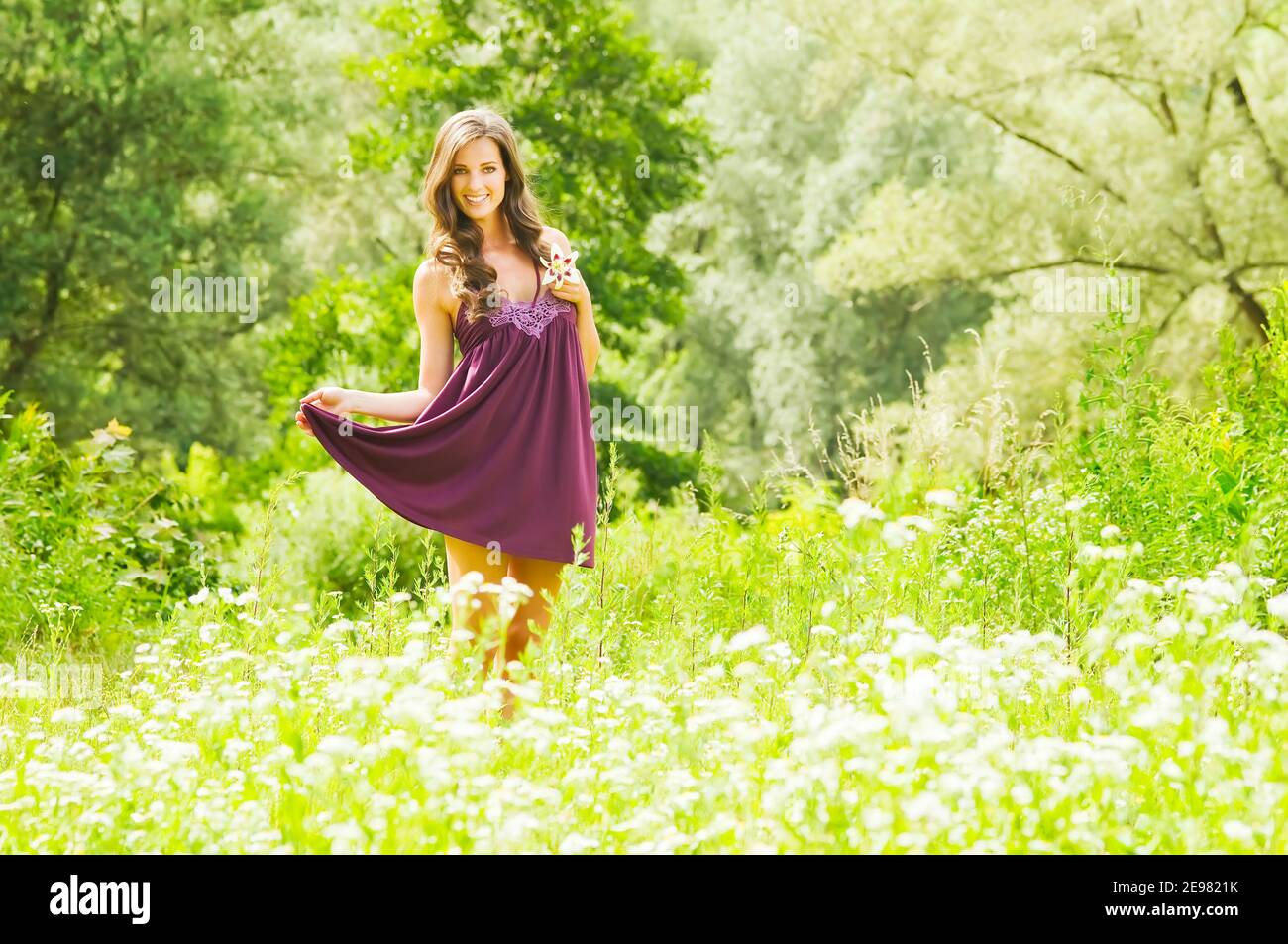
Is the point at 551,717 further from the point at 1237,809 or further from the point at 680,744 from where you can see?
the point at 1237,809

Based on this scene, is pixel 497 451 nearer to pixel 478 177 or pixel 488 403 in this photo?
pixel 488 403

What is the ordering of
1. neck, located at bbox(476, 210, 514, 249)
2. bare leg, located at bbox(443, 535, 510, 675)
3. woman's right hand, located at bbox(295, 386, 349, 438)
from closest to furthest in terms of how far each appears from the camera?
woman's right hand, located at bbox(295, 386, 349, 438) < bare leg, located at bbox(443, 535, 510, 675) < neck, located at bbox(476, 210, 514, 249)

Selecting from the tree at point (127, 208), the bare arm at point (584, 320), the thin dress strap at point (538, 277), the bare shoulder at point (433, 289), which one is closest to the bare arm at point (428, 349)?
the bare shoulder at point (433, 289)

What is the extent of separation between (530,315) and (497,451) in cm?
48

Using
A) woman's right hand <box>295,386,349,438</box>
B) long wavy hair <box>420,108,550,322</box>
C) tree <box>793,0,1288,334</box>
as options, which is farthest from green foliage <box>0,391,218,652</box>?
tree <box>793,0,1288,334</box>

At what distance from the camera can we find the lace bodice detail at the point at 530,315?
15.1ft

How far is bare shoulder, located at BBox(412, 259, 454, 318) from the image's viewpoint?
4645 millimetres

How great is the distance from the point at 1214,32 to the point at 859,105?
815 cm

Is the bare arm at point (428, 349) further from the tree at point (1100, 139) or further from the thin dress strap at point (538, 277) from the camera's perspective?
the tree at point (1100, 139)

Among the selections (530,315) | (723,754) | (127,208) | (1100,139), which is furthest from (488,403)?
(1100,139)

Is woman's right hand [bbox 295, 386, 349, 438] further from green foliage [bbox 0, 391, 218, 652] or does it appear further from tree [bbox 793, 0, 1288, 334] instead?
tree [bbox 793, 0, 1288, 334]

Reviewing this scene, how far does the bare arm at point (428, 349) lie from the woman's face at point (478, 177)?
25 centimetres

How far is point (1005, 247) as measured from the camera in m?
16.2

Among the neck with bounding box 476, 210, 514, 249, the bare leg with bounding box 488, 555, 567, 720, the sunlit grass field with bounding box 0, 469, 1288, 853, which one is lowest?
the sunlit grass field with bounding box 0, 469, 1288, 853
